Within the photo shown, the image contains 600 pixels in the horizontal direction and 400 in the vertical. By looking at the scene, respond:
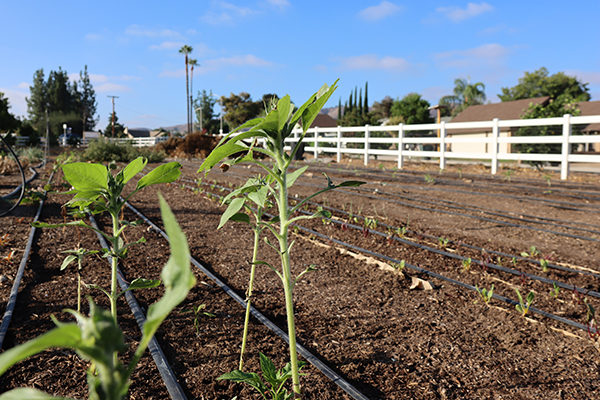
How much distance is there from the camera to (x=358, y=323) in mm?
2373

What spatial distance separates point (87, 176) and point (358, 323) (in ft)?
5.78

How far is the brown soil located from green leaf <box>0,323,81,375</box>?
1408 mm

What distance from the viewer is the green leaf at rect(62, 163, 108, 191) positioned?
112cm

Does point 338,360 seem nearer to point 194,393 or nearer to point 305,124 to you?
point 194,393

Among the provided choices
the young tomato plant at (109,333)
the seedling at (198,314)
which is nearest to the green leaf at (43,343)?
the young tomato plant at (109,333)

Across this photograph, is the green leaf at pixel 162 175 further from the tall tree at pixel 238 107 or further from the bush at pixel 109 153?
the tall tree at pixel 238 107

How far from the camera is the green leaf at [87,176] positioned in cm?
112

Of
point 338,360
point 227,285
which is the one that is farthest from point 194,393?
point 227,285

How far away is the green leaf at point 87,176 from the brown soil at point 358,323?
0.94 m

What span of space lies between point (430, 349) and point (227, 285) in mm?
1448

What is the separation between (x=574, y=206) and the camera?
19.6 ft

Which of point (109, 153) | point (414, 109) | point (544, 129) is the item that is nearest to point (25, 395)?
point (544, 129)

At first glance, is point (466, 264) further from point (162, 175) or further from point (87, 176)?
point (87, 176)

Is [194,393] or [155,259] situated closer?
[194,393]
